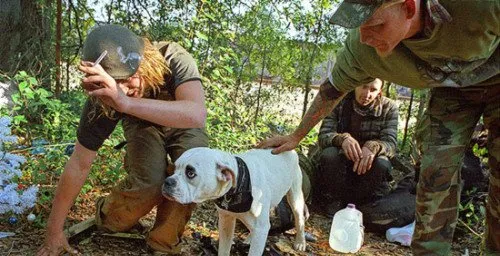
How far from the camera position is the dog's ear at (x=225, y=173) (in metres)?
2.58

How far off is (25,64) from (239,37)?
252 cm

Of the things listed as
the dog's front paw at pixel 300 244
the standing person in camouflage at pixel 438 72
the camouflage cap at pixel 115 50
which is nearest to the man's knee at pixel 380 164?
the dog's front paw at pixel 300 244

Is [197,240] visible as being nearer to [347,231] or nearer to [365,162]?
[347,231]

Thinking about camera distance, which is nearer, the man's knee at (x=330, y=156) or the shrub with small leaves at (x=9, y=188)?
the shrub with small leaves at (x=9, y=188)

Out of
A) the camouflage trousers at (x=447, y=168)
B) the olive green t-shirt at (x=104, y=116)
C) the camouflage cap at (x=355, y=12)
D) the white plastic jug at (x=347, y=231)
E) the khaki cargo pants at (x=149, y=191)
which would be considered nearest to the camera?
the camouflage cap at (x=355, y=12)

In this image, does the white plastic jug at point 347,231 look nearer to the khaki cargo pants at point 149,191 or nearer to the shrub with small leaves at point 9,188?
the khaki cargo pants at point 149,191

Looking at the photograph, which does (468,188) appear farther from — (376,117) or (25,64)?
(25,64)

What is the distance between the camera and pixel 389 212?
13.5 ft

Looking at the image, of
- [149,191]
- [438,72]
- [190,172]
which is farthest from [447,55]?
[149,191]

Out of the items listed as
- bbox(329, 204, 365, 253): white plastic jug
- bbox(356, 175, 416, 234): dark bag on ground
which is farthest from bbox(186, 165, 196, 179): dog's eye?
bbox(356, 175, 416, 234): dark bag on ground

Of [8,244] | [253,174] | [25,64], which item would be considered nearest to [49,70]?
[25,64]

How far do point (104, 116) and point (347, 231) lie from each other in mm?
2099

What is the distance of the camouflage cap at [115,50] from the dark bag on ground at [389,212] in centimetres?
250

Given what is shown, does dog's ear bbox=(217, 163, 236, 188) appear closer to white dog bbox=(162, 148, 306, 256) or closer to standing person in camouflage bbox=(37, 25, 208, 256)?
white dog bbox=(162, 148, 306, 256)
